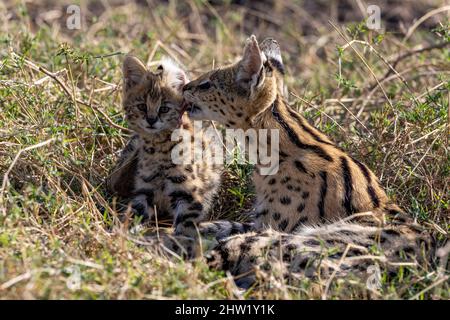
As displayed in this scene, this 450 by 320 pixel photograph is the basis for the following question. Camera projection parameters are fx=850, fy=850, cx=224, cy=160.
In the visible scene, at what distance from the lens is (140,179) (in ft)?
22.2

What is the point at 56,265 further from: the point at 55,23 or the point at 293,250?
the point at 55,23

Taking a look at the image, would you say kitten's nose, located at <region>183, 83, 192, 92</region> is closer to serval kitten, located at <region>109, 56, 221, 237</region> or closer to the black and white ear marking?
serval kitten, located at <region>109, 56, 221, 237</region>

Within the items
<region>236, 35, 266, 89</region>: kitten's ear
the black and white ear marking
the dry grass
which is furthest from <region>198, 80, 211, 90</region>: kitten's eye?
the dry grass

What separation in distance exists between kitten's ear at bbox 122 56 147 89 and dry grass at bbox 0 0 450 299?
20 cm

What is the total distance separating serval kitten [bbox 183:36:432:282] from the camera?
18.0 ft

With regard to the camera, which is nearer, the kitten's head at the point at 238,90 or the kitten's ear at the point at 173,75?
the kitten's head at the point at 238,90

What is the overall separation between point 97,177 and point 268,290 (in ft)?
7.53

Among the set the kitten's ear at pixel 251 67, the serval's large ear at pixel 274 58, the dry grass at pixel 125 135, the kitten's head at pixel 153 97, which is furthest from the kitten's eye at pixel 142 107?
the serval's large ear at pixel 274 58

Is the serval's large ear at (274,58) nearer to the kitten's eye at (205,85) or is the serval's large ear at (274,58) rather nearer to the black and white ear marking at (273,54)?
the black and white ear marking at (273,54)

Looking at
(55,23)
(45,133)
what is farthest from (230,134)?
(55,23)

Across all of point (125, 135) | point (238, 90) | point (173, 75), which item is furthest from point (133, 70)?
point (238, 90)

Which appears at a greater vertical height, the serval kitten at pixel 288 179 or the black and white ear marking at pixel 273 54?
the black and white ear marking at pixel 273 54

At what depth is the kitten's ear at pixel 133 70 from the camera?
6688mm

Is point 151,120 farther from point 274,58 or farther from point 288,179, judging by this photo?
point 288,179
